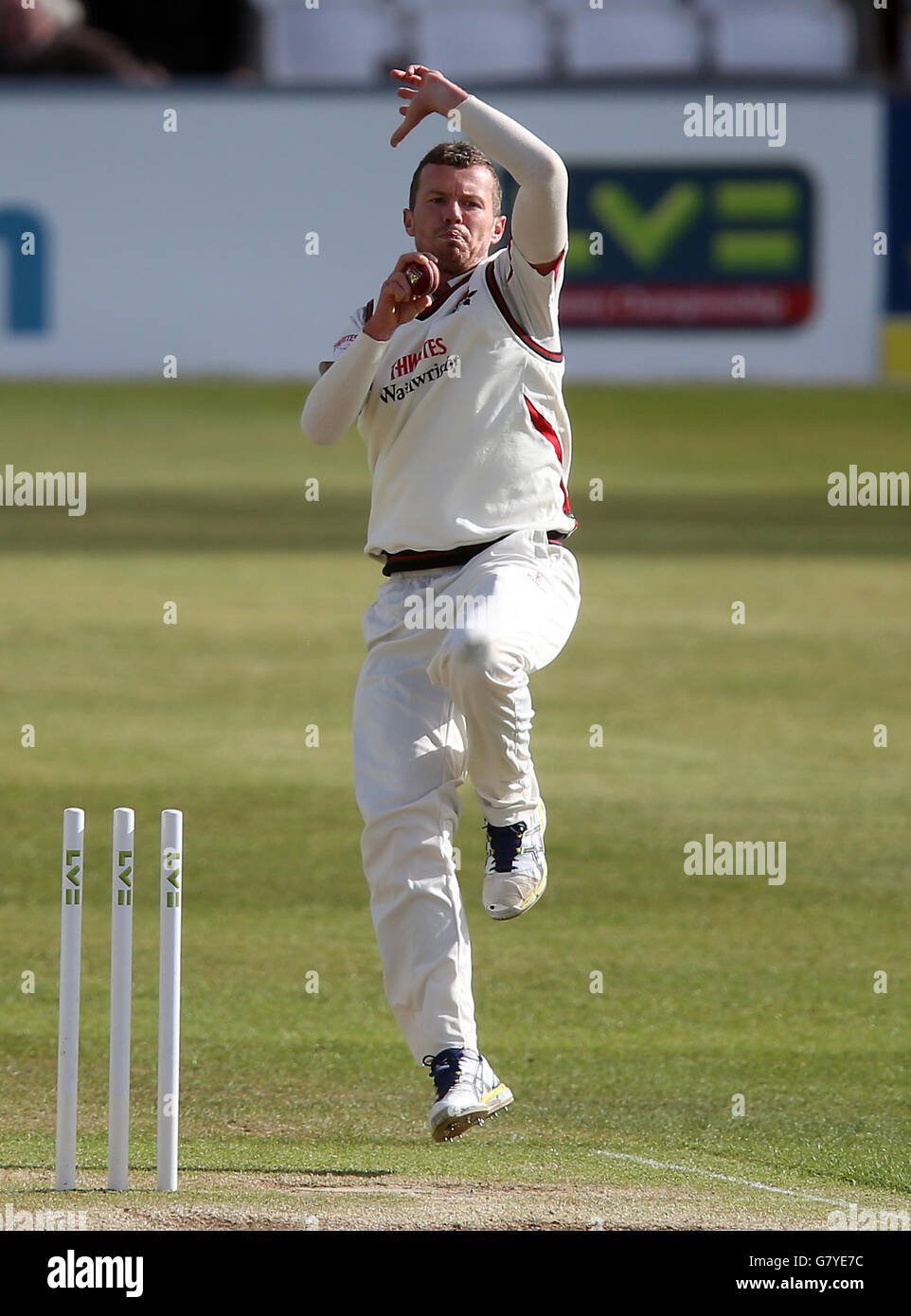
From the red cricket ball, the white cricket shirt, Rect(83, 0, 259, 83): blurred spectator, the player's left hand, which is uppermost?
Rect(83, 0, 259, 83): blurred spectator

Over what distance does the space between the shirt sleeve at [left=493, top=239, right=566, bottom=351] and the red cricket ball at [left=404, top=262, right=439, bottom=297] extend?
271mm

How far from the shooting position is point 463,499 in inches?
249

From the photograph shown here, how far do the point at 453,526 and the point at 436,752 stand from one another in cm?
64

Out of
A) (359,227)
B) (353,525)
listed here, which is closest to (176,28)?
(359,227)

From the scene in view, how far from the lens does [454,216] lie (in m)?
6.39

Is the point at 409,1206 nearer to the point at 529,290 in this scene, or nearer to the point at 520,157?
the point at 529,290

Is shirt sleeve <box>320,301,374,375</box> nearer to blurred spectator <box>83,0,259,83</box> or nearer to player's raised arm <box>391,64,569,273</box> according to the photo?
player's raised arm <box>391,64,569,273</box>

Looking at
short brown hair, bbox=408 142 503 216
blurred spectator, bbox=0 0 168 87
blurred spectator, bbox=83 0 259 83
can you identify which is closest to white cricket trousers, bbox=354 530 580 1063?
short brown hair, bbox=408 142 503 216

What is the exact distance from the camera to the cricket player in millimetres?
6227

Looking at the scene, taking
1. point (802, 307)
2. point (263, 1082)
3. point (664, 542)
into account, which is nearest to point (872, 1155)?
point (263, 1082)

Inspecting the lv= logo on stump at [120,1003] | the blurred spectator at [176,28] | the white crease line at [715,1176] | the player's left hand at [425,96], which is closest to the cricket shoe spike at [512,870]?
the lv= logo on stump at [120,1003]

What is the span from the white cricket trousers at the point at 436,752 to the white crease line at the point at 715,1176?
88 cm

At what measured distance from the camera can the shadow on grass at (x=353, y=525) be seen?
21375 millimetres

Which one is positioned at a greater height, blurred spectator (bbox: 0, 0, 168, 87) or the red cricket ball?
blurred spectator (bbox: 0, 0, 168, 87)
